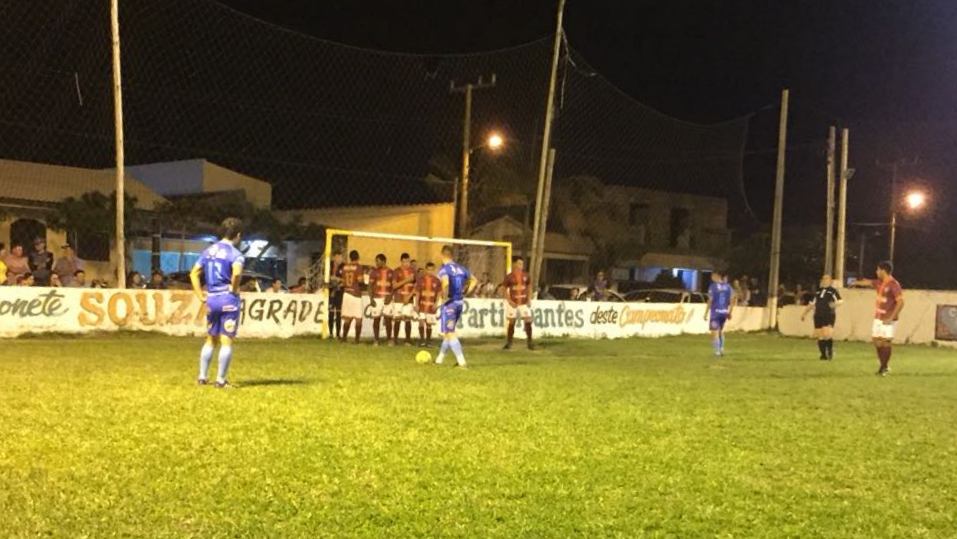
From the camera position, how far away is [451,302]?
14.5 m

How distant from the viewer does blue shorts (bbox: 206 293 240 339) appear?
10719 mm

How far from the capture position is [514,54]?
27203 millimetres

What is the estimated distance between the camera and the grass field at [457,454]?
5422 millimetres

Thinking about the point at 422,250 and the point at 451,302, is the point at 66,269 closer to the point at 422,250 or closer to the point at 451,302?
the point at 451,302

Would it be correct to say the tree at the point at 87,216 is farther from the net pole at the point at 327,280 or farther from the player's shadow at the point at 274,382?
the player's shadow at the point at 274,382

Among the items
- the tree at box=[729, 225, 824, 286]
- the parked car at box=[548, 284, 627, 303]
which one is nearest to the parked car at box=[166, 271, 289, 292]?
the parked car at box=[548, 284, 627, 303]

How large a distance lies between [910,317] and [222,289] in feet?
74.3

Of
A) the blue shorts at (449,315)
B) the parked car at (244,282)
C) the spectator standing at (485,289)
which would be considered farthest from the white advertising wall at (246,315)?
the blue shorts at (449,315)

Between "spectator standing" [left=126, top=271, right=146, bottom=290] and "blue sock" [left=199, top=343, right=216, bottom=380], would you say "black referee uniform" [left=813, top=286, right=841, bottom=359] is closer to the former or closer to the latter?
"blue sock" [left=199, top=343, right=216, bottom=380]

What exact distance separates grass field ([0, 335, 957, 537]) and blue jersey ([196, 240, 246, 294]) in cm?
126

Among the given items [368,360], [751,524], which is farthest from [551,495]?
[368,360]

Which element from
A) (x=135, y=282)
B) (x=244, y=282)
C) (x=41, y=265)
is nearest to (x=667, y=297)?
(x=244, y=282)

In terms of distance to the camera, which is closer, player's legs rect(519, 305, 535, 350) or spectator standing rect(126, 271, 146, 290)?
player's legs rect(519, 305, 535, 350)

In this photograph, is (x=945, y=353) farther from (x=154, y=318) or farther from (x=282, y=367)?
(x=154, y=318)
